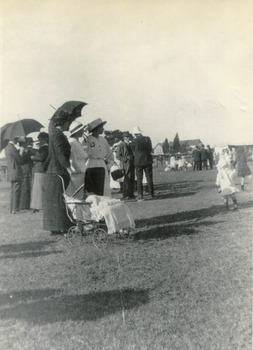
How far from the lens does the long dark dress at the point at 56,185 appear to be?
6.07m

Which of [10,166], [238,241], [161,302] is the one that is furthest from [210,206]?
[161,302]

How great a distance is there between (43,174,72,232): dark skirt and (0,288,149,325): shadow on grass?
2270mm

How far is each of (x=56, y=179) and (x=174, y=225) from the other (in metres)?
2.10

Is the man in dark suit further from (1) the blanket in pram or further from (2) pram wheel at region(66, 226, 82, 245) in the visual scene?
(1) the blanket in pram

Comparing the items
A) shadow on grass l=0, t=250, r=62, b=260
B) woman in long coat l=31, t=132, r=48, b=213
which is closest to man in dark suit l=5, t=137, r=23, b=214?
woman in long coat l=31, t=132, r=48, b=213

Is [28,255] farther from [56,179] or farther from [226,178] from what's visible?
[226,178]

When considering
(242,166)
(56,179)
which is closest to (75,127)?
(56,179)

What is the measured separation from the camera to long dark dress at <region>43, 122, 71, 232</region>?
6.07 m

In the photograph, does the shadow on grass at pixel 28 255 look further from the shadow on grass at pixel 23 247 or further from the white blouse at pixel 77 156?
the white blouse at pixel 77 156

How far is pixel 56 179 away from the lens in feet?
20.4

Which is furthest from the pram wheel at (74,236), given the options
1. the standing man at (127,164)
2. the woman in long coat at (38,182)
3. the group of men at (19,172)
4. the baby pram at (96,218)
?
the standing man at (127,164)

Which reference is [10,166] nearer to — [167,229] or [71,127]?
[71,127]

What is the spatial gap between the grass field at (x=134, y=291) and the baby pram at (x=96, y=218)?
0.17 m

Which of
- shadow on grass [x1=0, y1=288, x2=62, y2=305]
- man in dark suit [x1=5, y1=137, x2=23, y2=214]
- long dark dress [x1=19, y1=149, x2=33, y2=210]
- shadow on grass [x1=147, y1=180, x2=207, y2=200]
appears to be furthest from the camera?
shadow on grass [x1=147, y1=180, x2=207, y2=200]
